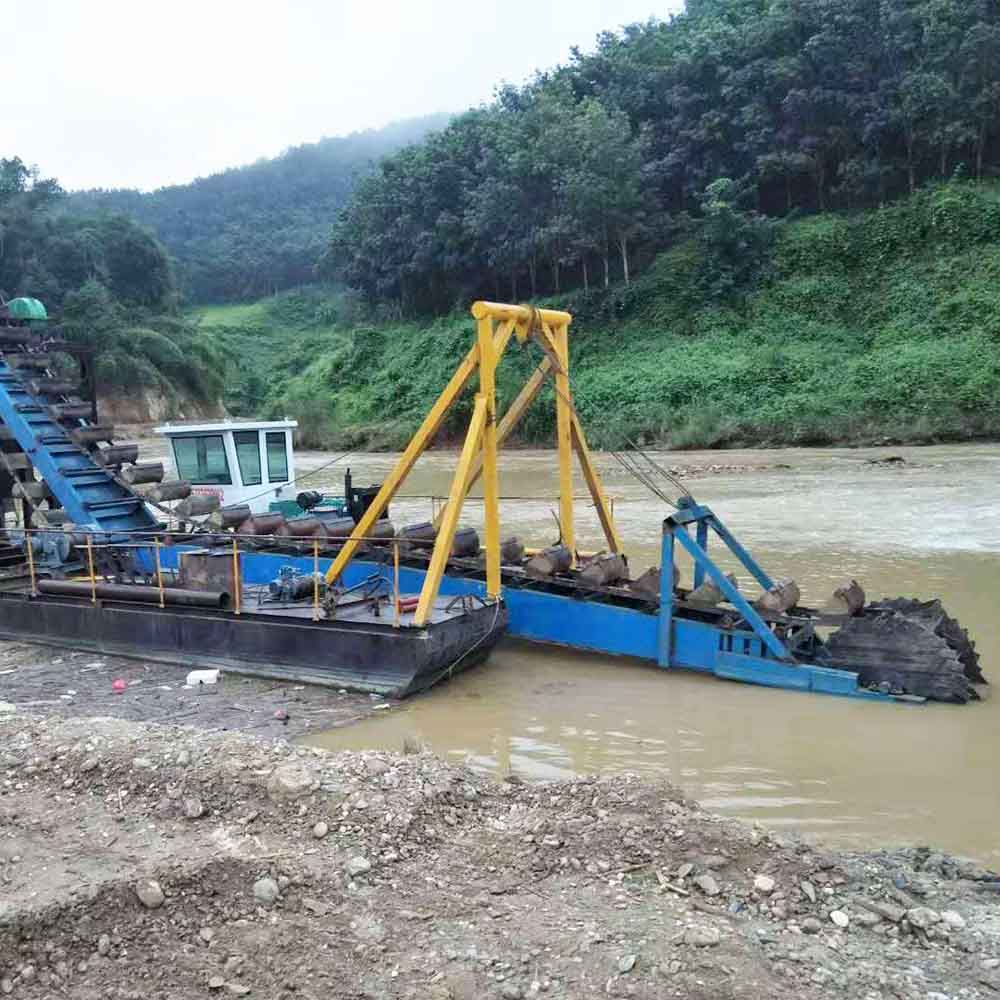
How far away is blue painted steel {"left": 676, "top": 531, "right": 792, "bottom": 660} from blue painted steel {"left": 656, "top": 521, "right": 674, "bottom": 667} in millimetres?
125

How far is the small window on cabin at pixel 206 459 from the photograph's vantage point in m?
12.6

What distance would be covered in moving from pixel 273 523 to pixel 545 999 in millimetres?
8182

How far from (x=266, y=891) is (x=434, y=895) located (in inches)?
28.0

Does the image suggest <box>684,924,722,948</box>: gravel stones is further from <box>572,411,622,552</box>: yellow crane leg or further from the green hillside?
the green hillside

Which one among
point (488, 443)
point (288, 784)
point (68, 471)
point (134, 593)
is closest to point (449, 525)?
point (488, 443)

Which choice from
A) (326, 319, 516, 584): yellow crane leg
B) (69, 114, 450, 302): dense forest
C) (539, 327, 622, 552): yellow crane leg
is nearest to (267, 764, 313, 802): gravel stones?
(326, 319, 516, 584): yellow crane leg

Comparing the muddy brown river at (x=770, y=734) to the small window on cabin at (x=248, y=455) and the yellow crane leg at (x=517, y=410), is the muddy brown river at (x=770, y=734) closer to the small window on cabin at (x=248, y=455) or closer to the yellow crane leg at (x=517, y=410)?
the yellow crane leg at (x=517, y=410)

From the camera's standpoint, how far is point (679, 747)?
→ 737 cm

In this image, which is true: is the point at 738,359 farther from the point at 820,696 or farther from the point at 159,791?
the point at 159,791

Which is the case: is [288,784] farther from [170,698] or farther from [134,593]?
[134,593]

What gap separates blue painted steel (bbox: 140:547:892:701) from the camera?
8.10 meters

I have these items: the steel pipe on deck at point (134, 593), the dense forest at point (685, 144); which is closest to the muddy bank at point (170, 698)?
the steel pipe on deck at point (134, 593)

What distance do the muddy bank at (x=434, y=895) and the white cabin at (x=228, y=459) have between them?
7380 mm

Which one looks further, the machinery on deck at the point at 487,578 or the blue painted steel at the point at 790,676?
the machinery on deck at the point at 487,578
